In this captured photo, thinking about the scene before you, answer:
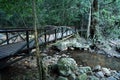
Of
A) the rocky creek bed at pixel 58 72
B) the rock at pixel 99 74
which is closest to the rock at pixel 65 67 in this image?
the rocky creek bed at pixel 58 72

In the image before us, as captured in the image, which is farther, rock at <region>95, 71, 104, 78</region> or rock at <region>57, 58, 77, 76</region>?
rock at <region>95, 71, 104, 78</region>

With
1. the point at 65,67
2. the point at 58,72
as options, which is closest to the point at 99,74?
the point at 65,67

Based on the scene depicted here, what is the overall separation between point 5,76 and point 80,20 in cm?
1353

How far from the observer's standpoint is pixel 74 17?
58.5 ft

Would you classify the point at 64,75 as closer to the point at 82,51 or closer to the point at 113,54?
the point at 82,51

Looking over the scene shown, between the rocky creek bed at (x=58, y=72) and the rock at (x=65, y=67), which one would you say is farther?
the rock at (x=65, y=67)

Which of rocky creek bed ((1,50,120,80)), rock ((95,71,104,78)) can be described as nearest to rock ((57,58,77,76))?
rocky creek bed ((1,50,120,80))

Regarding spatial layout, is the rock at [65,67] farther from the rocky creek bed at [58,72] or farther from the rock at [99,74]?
the rock at [99,74]

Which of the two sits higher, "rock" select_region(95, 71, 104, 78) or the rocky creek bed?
the rocky creek bed

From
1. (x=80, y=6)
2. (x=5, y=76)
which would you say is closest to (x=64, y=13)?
Result: (x=80, y=6)

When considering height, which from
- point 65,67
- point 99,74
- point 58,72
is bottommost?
point 99,74

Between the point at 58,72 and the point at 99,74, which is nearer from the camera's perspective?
the point at 58,72

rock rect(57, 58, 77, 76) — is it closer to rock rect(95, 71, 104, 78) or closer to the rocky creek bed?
the rocky creek bed

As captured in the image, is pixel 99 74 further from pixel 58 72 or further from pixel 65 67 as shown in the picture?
pixel 58 72
